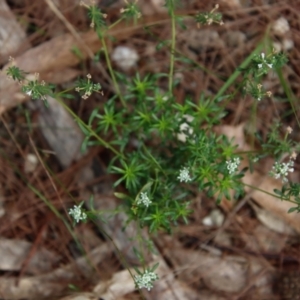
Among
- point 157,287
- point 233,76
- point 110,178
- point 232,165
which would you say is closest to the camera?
point 232,165

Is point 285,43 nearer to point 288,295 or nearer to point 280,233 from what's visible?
point 280,233

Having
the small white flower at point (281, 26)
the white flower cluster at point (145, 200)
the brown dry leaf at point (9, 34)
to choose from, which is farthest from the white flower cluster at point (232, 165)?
the brown dry leaf at point (9, 34)

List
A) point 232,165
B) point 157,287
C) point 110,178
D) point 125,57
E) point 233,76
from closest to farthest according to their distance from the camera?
point 232,165, point 233,76, point 157,287, point 110,178, point 125,57

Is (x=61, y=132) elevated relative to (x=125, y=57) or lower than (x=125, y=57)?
lower

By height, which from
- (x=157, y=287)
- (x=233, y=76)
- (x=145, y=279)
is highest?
(x=233, y=76)

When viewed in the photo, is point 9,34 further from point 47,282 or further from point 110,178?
point 47,282

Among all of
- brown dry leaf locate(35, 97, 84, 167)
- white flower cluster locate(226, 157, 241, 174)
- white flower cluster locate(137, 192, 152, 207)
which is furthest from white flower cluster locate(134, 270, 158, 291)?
brown dry leaf locate(35, 97, 84, 167)

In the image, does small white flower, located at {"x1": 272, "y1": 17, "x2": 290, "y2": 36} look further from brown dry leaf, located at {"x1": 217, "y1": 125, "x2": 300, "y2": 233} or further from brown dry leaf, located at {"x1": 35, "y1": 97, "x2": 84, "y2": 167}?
brown dry leaf, located at {"x1": 35, "y1": 97, "x2": 84, "y2": 167}

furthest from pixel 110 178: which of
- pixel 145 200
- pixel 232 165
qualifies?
pixel 232 165

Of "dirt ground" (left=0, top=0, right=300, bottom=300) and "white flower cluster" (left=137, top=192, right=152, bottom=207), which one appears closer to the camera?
"white flower cluster" (left=137, top=192, right=152, bottom=207)

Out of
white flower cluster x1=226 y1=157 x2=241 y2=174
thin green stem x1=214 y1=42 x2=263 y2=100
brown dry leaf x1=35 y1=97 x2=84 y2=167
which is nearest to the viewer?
white flower cluster x1=226 y1=157 x2=241 y2=174
